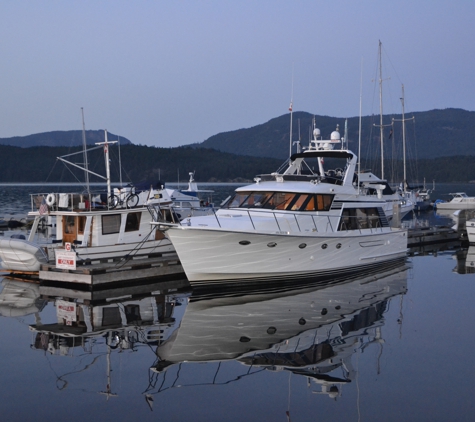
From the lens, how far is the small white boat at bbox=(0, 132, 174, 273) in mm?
18609

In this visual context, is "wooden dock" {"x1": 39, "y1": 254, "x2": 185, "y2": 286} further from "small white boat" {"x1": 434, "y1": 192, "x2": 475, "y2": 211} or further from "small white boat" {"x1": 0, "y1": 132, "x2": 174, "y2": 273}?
"small white boat" {"x1": 434, "y1": 192, "x2": 475, "y2": 211}

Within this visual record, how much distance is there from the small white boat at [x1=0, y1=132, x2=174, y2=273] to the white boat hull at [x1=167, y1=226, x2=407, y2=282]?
100.0 inches

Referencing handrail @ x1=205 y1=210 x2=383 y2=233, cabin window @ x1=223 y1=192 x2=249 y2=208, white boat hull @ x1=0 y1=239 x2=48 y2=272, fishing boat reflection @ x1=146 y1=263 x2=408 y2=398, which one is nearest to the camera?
fishing boat reflection @ x1=146 y1=263 x2=408 y2=398

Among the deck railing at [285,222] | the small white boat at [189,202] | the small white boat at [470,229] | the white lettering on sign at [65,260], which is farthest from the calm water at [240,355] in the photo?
the small white boat at [470,229]

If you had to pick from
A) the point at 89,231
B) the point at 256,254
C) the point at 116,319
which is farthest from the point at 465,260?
the point at 116,319

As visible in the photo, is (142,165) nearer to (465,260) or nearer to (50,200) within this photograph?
(465,260)

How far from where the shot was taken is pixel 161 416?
8.58 meters

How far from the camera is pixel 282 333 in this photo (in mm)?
12773

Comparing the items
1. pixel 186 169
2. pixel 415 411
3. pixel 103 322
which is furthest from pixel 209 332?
pixel 186 169

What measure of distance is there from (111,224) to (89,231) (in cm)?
73

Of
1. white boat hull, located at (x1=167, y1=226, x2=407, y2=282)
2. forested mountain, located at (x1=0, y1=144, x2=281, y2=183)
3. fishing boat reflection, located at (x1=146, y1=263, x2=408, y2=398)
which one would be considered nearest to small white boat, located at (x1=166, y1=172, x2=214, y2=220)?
white boat hull, located at (x1=167, y1=226, x2=407, y2=282)

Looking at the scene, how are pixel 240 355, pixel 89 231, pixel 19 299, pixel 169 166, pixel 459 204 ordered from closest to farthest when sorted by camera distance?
pixel 240 355, pixel 19 299, pixel 89 231, pixel 459 204, pixel 169 166

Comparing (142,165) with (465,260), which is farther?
(142,165)

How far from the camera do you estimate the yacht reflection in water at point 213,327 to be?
34.6 ft
